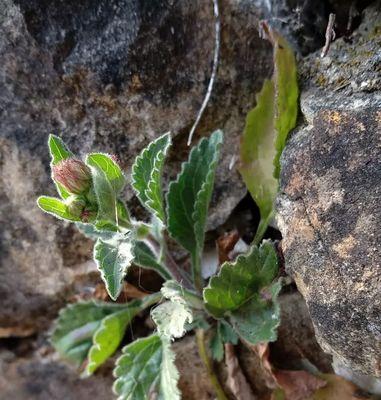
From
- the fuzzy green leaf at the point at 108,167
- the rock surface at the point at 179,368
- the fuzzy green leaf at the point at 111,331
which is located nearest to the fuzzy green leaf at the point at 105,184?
the fuzzy green leaf at the point at 108,167

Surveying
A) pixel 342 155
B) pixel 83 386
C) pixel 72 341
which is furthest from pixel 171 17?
pixel 83 386

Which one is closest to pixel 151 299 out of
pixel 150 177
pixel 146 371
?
pixel 146 371

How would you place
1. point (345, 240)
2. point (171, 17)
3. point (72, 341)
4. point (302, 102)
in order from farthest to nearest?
point (72, 341)
point (171, 17)
point (302, 102)
point (345, 240)

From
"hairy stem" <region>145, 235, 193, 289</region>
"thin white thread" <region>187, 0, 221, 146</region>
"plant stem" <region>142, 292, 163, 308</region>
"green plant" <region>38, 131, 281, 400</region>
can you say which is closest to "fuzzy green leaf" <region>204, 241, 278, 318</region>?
"green plant" <region>38, 131, 281, 400</region>

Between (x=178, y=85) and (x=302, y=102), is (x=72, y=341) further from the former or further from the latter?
(x=302, y=102)

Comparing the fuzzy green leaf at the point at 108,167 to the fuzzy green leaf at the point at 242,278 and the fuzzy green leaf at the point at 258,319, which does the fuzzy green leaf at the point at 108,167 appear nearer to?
the fuzzy green leaf at the point at 242,278
